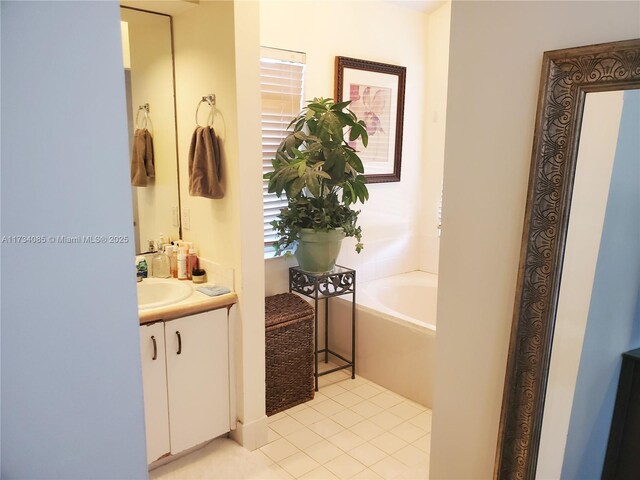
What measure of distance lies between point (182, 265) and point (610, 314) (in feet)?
6.88

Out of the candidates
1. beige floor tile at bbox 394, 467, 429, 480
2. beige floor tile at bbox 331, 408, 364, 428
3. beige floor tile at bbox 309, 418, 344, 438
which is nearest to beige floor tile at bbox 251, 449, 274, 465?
beige floor tile at bbox 309, 418, 344, 438

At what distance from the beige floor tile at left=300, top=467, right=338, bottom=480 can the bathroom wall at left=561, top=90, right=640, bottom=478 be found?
1.34m

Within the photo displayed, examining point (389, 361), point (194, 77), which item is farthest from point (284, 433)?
point (194, 77)

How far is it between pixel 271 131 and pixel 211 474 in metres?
2.05

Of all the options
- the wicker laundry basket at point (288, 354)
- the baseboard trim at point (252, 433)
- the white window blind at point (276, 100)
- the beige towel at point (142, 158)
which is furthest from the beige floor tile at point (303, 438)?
the beige towel at point (142, 158)

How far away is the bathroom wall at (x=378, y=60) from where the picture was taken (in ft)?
10.6

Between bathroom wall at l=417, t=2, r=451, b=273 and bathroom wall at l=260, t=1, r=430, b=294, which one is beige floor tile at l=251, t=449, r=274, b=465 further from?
bathroom wall at l=417, t=2, r=451, b=273

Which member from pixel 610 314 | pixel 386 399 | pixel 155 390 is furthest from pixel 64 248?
pixel 386 399

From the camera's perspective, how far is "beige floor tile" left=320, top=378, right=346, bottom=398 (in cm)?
325

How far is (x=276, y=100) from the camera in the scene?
3164 millimetres

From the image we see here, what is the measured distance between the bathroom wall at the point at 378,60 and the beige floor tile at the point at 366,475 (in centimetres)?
135

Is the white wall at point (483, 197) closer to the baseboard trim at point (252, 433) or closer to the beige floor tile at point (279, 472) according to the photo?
the beige floor tile at point (279, 472)

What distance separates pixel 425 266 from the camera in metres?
4.24

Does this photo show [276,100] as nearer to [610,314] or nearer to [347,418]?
[347,418]
